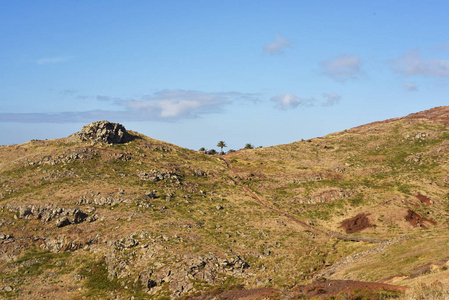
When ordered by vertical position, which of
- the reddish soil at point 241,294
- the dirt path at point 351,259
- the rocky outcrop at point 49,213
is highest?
the rocky outcrop at point 49,213

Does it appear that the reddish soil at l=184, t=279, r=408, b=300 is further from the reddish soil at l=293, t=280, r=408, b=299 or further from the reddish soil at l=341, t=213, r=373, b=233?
the reddish soil at l=341, t=213, r=373, b=233

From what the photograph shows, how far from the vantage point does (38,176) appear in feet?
294

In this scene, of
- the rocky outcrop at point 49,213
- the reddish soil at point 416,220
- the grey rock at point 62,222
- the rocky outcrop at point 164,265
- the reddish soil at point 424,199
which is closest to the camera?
the rocky outcrop at point 164,265

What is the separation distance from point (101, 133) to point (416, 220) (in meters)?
89.9

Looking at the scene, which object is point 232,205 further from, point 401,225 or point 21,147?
point 21,147

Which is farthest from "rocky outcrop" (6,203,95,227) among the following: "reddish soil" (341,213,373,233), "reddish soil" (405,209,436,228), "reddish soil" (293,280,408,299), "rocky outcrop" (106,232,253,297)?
"reddish soil" (405,209,436,228)

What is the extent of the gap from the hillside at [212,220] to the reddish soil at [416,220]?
48cm

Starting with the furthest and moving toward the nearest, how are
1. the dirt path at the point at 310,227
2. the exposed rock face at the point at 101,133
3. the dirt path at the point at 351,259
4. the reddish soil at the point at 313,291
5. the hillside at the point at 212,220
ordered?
1. the exposed rock face at the point at 101,133
2. the dirt path at the point at 310,227
3. the dirt path at the point at 351,259
4. the hillside at the point at 212,220
5. the reddish soil at the point at 313,291

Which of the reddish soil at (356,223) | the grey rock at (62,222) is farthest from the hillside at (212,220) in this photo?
the reddish soil at (356,223)

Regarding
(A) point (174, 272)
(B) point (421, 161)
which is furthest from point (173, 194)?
(B) point (421, 161)

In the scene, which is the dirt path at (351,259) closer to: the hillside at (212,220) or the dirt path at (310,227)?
the hillside at (212,220)

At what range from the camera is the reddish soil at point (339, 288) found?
3694 cm

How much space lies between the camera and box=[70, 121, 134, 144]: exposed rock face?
4242 inches

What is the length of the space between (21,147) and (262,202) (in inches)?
3103
